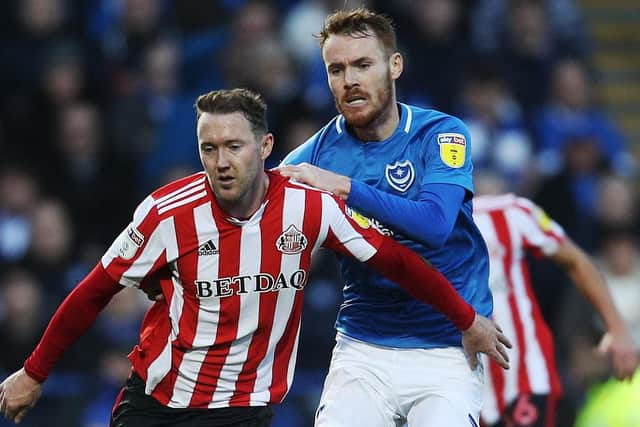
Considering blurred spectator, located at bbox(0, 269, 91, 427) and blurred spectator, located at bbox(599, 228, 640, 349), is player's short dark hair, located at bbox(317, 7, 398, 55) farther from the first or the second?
blurred spectator, located at bbox(599, 228, 640, 349)

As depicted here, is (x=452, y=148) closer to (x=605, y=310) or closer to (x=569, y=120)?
(x=605, y=310)

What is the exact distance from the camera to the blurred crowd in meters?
7.57

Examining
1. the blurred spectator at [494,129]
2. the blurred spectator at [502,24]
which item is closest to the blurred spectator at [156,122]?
the blurred spectator at [494,129]

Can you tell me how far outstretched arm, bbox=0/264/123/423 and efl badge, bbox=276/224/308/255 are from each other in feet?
1.89

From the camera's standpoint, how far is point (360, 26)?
479 centimetres

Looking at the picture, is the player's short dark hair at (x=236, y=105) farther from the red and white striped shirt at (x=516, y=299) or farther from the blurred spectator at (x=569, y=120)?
the blurred spectator at (x=569, y=120)

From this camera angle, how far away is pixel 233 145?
4391 millimetres

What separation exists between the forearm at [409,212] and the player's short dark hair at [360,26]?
622 mm

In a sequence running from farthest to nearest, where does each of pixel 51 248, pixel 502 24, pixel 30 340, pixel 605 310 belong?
pixel 502 24, pixel 51 248, pixel 30 340, pixel 605 310

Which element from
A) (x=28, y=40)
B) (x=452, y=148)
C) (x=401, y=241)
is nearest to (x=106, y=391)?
(x=28, y=40)

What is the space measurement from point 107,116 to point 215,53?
3.08 ft

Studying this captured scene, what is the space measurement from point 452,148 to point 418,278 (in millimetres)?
522

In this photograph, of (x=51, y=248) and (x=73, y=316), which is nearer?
(x=73, y=316)

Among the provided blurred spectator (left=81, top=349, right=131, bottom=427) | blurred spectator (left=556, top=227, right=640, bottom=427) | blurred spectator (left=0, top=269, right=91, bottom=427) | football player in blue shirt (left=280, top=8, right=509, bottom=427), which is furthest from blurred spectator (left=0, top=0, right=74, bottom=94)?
football player in blue shirt (left=280, top=8, right=509, bottom=427)
